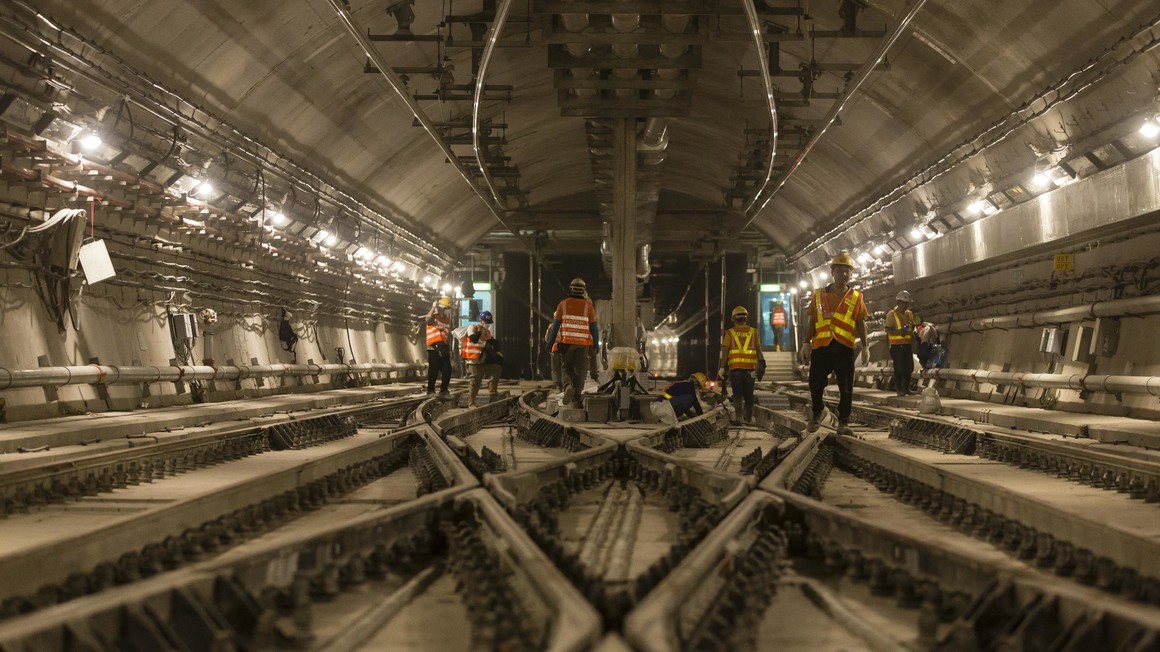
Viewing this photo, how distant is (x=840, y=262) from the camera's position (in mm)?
11281

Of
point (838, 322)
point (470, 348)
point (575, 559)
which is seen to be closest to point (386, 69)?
point (470, 348)

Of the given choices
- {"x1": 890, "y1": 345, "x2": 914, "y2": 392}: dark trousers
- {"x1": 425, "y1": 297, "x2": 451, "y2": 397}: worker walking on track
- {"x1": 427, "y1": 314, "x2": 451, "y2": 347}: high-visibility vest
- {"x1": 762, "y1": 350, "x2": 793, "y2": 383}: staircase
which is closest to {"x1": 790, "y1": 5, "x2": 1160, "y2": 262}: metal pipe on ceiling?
{"x1": 890, "y1": 345, "x2": 914, "y2": 392}: dark trousers

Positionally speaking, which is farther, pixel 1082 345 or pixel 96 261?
pixel 1082 345

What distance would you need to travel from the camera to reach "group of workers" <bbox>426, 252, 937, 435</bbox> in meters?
11.4

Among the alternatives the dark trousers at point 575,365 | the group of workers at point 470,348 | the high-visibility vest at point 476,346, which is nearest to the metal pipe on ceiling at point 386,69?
the group of workers at point 470,348

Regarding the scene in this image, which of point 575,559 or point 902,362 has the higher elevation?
point 902,362

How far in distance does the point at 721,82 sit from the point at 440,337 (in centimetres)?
664

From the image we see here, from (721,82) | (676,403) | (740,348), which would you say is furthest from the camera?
(721,82)

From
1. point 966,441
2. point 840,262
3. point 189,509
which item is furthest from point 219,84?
point 189,509

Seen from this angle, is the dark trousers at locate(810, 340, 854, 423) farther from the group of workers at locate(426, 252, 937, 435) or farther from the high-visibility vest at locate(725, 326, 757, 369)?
the high-visibility vest at locate(725, 326, 757, 369)

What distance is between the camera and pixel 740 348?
14.4 meters

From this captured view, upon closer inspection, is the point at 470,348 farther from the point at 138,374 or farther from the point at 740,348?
the point at 138,374

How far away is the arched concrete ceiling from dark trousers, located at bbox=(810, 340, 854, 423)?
361 cm

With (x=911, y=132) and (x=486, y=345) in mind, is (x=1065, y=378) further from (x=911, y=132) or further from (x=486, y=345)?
(x=486, y=345)
